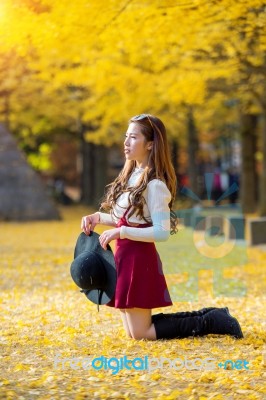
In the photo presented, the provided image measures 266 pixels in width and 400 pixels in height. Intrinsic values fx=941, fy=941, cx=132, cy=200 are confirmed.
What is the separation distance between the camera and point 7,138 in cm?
2428

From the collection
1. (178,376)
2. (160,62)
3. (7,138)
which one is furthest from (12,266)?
(7,138)

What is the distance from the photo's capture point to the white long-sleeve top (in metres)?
6.20

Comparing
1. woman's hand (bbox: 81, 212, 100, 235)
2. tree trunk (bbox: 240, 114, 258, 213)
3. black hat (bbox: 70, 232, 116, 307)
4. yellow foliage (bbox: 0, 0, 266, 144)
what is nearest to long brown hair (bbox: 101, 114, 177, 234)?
woman's hand (bbox: 81, 212, 100, 235)

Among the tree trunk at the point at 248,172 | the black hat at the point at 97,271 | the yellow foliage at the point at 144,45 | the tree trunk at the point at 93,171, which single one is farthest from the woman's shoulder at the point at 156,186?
the tree trunk at the point at 93,171

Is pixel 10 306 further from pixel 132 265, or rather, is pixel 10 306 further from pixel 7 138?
pixel 7 138

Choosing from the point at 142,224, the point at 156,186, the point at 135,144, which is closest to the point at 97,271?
the point at 142,224

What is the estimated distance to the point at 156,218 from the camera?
6238 millimetres

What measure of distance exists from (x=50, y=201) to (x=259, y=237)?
10.1 metres

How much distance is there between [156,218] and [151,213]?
0.07 metres

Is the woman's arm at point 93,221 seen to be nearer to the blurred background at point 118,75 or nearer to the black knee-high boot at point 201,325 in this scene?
the black knee-high boot at point 201,325

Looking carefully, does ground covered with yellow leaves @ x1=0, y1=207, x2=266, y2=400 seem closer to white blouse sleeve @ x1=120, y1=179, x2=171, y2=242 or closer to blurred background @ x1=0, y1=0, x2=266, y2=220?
white blouse sleeve @ x1=120, y1=179, x2=171, y2=242

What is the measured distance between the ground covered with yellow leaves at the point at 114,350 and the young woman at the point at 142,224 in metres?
0.22

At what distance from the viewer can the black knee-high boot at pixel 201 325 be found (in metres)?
6.62

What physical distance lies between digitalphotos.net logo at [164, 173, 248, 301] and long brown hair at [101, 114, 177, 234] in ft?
2.28
